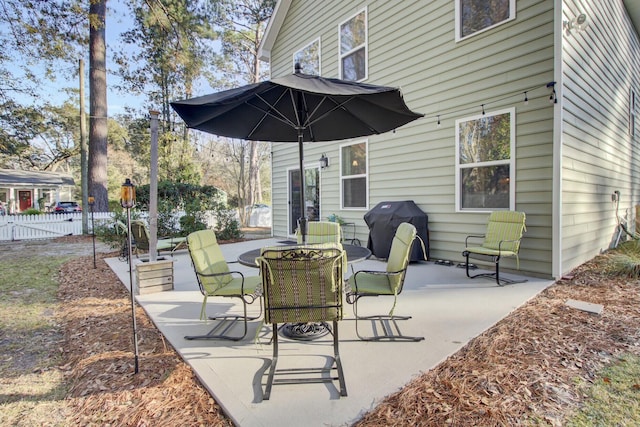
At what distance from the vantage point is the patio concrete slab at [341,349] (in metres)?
1.85

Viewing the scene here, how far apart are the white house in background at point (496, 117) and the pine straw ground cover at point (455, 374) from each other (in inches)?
69.6

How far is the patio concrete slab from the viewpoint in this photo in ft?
6.08

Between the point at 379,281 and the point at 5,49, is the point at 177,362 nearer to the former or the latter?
the point at 379,281

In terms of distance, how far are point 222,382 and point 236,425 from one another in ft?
1.38

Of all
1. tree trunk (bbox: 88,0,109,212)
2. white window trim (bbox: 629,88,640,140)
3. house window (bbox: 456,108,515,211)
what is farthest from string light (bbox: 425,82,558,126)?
tree trunk (bbox: 88,0,109,212)

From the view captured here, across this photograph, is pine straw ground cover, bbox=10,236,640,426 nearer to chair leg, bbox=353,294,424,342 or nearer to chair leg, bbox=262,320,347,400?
chair leg, bbox=262,320,347,400

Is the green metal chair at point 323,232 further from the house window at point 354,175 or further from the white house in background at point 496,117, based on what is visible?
the house window at point 354,175

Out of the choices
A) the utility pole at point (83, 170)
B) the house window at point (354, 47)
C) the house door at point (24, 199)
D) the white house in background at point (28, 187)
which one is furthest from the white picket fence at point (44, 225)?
the house door at point (24, 199)

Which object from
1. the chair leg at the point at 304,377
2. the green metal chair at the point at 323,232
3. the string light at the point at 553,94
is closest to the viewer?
the chair leg at the point at 304,377

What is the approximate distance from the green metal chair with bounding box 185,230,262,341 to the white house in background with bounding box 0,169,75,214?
2291 centimetres

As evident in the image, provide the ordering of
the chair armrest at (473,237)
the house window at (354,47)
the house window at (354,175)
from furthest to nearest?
the house window at (354,175)
the house window at (354,47)
the chair armrest at (473,237)

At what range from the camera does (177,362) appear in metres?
2.42

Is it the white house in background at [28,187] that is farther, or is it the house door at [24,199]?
the house door at [24,199]

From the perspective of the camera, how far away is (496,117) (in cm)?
486
